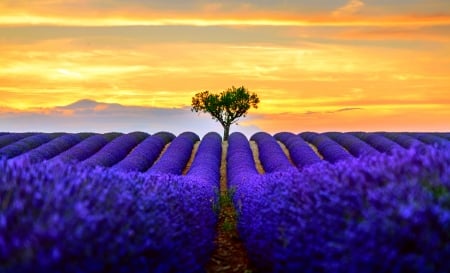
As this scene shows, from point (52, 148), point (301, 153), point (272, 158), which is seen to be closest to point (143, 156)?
point (52, 148)

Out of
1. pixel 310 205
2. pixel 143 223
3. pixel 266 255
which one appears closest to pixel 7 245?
pixel 143 223

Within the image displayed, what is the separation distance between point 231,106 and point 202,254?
1165 inches

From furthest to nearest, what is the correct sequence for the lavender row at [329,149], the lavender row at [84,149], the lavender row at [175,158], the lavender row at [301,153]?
the lavender row at [84,149]
the lavender row at [329,149]
the lavender row at [301,153]
the lavender row at [175,158]

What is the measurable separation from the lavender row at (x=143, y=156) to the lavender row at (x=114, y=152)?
62 cm

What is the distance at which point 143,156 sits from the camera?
24.5m

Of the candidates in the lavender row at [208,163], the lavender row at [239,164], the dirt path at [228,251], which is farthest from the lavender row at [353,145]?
the dirt path at [228,251]

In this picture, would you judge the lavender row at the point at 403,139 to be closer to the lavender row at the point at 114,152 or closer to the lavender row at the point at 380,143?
the lavender row at the point at 380,143

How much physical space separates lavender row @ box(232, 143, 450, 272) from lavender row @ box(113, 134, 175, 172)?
1224 cm

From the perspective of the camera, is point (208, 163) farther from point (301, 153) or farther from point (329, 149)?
point (329, 149)

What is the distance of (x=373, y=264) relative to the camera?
478 cm

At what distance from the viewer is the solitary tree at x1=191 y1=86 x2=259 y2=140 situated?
124 feet

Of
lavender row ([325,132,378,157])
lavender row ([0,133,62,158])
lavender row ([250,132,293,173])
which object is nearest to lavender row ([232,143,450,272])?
lavender row ([250,132,293,173])

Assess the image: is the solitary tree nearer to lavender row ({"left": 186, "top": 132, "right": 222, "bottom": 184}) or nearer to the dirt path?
lavender row ({"left": 186, "top": 132, "right": 222, "bottom": 184})

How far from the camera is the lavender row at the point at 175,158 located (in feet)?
65.7
